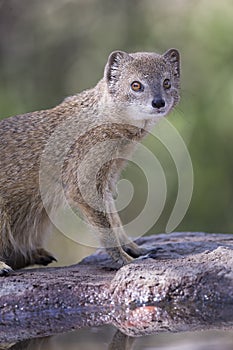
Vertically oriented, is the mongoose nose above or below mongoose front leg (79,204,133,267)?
above

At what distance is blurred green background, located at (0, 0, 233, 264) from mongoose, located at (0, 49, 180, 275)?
4.68m

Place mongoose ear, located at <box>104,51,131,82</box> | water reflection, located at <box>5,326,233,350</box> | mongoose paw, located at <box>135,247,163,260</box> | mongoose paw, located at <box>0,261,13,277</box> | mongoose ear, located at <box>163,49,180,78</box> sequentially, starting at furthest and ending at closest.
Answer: mongoose ear, located at <box>163,49,180,78</box> → mongoose ear, located at <box>104,51,131,82</box> → mongoose paw, located at <box>135,247,163,260</box> → mongoose paw, located at <box>0,261,13,277</box> → water reflection, located at <box>5,326,233,350</box>

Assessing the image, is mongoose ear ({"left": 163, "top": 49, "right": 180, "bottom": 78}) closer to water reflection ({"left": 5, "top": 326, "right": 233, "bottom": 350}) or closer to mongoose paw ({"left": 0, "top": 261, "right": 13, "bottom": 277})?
mongoose paw ({"left": 0, "top": 261, "right": 13, "bottom": 277})

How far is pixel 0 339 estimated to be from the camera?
5.39m

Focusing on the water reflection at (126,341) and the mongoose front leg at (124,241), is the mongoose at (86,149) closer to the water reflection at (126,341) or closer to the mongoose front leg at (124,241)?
the mongoose front leg at (124,241)

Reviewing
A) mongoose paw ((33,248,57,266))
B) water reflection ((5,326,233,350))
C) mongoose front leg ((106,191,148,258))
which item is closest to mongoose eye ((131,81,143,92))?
mongoose front leg ((106,191,148,258))

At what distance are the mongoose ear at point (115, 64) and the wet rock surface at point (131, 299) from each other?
155 cm

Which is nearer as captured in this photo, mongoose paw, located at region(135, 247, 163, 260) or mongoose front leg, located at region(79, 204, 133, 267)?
mongoose paw, located at region(135, 247, 163, 260)

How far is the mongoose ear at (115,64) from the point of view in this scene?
693cm

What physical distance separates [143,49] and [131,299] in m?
7.79

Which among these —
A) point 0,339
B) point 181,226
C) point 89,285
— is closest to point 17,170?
point 89,285

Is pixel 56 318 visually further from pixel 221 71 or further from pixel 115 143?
pixel 221 71

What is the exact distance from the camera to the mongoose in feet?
21.9

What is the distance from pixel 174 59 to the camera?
7.09m
